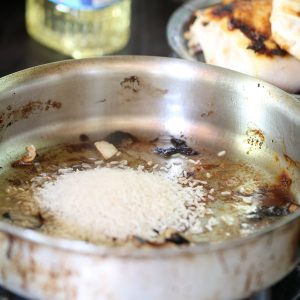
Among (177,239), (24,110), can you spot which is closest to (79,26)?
(24,110)

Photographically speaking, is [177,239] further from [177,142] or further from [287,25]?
[287,25]

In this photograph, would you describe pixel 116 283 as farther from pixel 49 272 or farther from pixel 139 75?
pixel 139 75

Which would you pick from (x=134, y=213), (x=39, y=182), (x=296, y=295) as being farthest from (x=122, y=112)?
(x=296, y=295)

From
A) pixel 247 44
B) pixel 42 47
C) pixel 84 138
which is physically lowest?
pixel 42 47

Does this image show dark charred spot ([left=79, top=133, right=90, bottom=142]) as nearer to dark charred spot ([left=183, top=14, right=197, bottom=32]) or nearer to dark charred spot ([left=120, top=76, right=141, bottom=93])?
dark charred spot ([left=120, top=76, right=141, bottom=93])

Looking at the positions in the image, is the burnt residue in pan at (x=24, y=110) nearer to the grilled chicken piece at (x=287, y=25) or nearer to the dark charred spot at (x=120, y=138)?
the dark charred spot at (x=120, y=138)

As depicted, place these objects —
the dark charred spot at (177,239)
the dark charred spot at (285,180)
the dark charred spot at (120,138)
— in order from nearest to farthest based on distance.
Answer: the dark charred spot at (177,239), the dark charred spot at (285,180), the dark charred spot at (120,138)

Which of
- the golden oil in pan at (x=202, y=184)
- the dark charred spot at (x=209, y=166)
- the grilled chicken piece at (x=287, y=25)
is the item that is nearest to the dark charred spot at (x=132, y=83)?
the golden oil in pan at (x=202, y=184)
